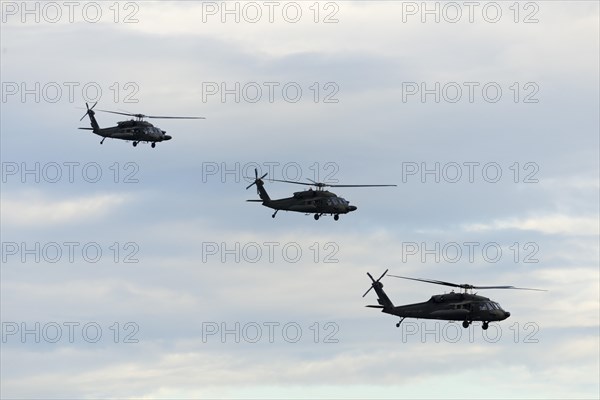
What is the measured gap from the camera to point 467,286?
595ft

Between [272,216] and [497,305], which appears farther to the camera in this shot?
[272,216]

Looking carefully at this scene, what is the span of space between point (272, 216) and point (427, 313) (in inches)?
1167

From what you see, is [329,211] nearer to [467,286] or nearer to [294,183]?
[294,183]

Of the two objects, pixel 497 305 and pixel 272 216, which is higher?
pixel 272 216

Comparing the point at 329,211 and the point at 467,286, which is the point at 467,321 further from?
the point at 329,211

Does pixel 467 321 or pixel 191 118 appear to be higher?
pixel 191 118

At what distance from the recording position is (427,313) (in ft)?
589

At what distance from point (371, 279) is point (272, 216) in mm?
18516

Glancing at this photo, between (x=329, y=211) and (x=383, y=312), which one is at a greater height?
(x=329, y=211)

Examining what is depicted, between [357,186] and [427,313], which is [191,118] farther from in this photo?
[427,313]

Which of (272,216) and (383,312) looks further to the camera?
(272,216)

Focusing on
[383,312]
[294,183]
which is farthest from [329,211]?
[383,312]

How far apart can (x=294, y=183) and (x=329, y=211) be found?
6.08 meters

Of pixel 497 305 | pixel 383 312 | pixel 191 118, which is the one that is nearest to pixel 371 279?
pixel 383 312
